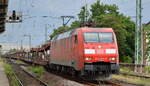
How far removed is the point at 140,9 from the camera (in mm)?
29828

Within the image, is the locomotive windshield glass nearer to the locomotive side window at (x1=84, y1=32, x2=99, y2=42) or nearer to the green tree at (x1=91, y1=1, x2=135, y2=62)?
the locomotive side window at (x1=84, y1=32, x2=99, y2=42)

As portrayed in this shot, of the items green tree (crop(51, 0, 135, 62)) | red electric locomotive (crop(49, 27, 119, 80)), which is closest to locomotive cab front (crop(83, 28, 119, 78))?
red electric locomotive (crop(49, 27, 119, 80))

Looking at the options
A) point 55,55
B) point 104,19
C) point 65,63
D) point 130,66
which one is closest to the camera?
point 65,63

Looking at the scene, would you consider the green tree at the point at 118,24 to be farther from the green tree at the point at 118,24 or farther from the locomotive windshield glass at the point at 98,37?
the locomotive windshield glass at the point at 98,37

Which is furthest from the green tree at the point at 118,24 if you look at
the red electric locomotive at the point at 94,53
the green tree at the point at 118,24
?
the red electric locomotive at the point at 94,53

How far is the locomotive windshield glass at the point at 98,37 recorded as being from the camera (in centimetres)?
1969

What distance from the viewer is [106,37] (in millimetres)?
19938

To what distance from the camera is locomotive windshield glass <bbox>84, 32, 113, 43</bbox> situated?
19.7 meters

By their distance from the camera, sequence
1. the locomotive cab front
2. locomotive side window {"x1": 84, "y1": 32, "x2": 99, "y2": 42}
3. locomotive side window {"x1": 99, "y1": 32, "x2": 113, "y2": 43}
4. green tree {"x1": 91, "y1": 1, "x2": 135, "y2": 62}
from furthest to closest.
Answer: green tree {"x1": 91, "y1": 1, "x2": 135, "y2": 62}, locomotive side window {"x1": 99, "y1": 32, "x2": 113, "y2": 43}, locomotive side window {"x1": 84, "y1": 32, "x2": 99, "y2": 42}, the locomotive cab front

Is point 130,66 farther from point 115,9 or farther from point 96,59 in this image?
point 115,9

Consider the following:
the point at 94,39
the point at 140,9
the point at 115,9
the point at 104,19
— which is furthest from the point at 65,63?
the point at 115,9

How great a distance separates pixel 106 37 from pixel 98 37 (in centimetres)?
47

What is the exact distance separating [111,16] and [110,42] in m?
34.6

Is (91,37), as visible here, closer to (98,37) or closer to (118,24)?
(98,37)
